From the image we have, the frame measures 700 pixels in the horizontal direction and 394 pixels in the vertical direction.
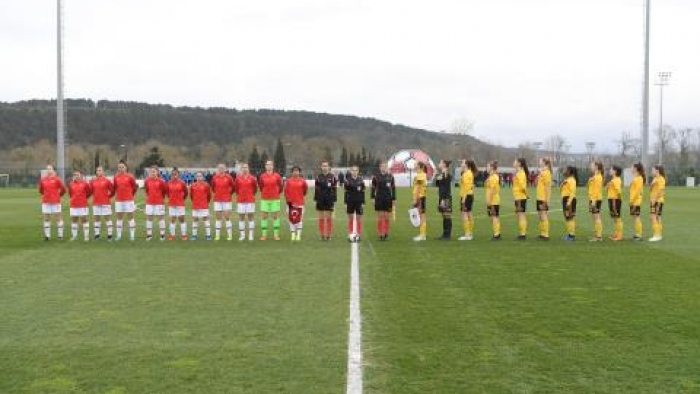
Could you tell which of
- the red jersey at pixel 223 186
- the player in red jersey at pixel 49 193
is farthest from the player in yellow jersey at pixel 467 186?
the player in red jersey at pixel 49 193

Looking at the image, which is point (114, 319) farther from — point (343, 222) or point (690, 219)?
point (690, 219)

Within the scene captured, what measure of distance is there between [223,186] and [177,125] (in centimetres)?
12870

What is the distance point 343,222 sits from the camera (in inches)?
914

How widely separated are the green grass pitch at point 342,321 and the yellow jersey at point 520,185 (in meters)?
2.64

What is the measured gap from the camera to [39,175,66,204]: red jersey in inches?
698

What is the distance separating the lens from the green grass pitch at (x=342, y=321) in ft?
19.7

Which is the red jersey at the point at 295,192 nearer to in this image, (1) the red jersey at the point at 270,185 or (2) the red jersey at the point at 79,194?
(1) the red jersey at the point at 270,185

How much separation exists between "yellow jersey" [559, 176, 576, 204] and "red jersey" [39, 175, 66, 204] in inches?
455

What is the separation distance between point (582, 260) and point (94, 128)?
5151 inches

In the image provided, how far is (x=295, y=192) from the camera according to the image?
685 inches

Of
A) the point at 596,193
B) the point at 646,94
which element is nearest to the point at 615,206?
the point at 596,193

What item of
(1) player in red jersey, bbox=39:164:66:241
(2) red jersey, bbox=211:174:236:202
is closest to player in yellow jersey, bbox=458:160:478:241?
(2) red jersey, bbox=211:174:236:202

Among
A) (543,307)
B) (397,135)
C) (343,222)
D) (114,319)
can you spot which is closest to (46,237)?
(343,222)

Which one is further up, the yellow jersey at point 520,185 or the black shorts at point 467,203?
the yellow jersey at point 520,185
